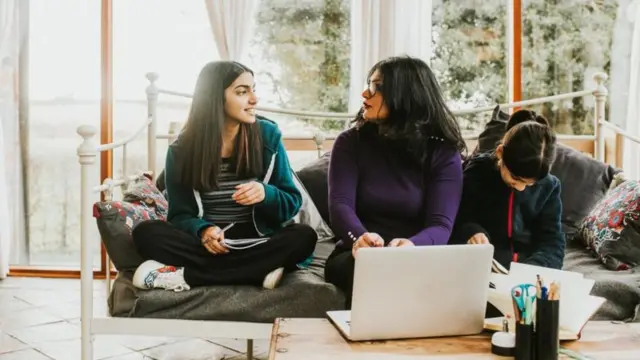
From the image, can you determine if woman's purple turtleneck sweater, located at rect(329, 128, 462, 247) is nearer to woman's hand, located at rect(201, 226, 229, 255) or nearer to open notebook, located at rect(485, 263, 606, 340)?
woman's hand, located at rect(201, 226, 229, 255)

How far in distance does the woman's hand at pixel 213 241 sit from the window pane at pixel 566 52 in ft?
7.74

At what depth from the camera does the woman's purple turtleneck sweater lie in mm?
1909

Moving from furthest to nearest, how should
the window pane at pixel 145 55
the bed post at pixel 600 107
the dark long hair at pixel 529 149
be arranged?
the window pane at pixel 145 55, the bed post at pixel 600 107, the dark long hair at pixel 529 149

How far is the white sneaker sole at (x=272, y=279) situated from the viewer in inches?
73.8

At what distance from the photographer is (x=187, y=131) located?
6.66ft

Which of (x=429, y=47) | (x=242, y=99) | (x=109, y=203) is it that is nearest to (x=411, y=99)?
(x=242, y=99)

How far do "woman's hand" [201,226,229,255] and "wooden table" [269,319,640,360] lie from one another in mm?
Result: 520

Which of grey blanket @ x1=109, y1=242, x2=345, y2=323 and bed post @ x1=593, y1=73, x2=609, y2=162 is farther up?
bed post @ x1=593, y1=73, x2=609, y2=162

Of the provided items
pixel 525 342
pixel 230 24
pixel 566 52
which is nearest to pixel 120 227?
pixel 525 342

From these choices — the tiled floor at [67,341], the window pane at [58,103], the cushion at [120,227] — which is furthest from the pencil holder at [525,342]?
the window pane at [58,103]

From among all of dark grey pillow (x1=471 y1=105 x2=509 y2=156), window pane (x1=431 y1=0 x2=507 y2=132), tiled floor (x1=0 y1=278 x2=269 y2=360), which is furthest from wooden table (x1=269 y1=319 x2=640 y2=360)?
window pane (x1=431 y1=0 x2=507 y2=132)

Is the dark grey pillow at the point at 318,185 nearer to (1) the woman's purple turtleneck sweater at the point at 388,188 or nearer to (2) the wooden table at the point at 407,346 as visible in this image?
(1) the woman's purple turtleneck sweater at the point at 388,188

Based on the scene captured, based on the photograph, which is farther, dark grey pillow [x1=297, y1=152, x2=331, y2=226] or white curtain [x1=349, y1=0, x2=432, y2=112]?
white curtain [x1=349, y1=0, x2=432, y2=112]

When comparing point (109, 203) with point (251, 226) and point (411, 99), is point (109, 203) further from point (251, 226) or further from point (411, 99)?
point (411, 99)
